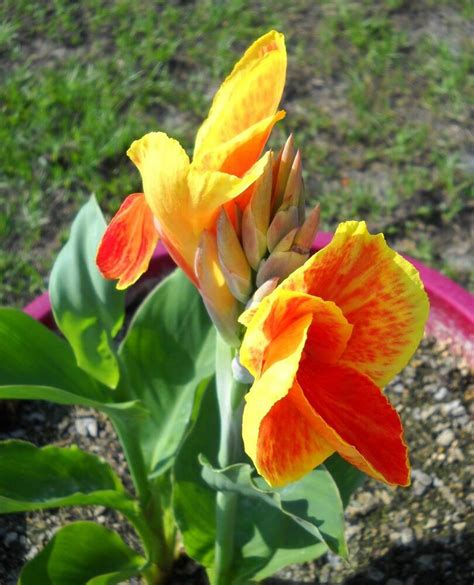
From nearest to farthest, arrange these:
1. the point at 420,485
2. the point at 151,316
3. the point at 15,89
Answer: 1. the point at 151,316
2. the point at 420,485
3. the point at 15,89

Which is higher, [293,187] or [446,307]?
[293,187]

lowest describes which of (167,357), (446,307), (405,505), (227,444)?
(405,505)

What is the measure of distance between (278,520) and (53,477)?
Answer: 1.06ft

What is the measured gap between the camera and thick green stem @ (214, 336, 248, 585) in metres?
1.04

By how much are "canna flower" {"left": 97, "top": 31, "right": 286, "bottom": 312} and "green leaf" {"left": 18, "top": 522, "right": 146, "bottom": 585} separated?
47 cm

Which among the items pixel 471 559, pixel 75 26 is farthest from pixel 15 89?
pixel 471 559

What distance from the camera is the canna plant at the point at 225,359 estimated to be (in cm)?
78

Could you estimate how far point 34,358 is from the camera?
1.25 metres

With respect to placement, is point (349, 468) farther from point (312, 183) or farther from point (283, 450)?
point (312, 183)

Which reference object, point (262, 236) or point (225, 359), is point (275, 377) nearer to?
point (262, 236)

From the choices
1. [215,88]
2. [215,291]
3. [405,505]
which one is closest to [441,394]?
[405,505]

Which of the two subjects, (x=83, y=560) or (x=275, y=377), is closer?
(x=275, y=377)

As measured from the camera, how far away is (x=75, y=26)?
9.03ft

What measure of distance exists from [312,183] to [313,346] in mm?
1609
